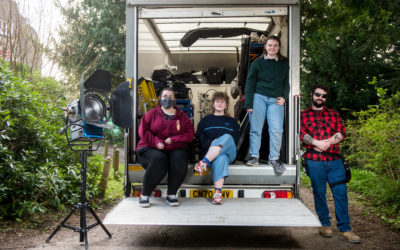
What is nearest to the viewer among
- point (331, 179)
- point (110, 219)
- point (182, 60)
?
point (110, 219)

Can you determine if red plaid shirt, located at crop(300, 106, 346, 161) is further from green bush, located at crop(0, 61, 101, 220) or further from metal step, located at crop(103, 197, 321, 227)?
green bush, located at crop(0, 61, 101, 220)

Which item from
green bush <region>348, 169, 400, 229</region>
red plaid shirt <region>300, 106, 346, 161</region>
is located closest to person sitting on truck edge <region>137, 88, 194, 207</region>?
red plaid shirt <region>300, 106, 346, 161</region>

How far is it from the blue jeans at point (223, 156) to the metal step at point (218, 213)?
1.10ft

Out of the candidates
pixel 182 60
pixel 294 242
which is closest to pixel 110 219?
pixel 294 242

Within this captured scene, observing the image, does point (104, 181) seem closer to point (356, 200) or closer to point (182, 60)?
point (182, 60)

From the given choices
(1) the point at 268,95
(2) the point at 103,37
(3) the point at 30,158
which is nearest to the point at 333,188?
(1) the point at 268,95

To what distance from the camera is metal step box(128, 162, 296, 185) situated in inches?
167

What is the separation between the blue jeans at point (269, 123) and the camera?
4422mm

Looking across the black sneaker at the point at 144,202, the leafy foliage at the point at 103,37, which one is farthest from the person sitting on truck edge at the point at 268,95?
the leafy foliage at the point at 103,37

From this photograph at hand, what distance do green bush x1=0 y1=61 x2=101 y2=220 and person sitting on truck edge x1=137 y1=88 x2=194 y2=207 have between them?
5.66 feet

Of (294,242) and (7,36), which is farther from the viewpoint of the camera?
(7,36)

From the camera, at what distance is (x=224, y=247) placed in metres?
4.15

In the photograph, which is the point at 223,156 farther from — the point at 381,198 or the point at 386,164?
the point at 386,164

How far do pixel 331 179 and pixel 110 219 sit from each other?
2.46 meters
